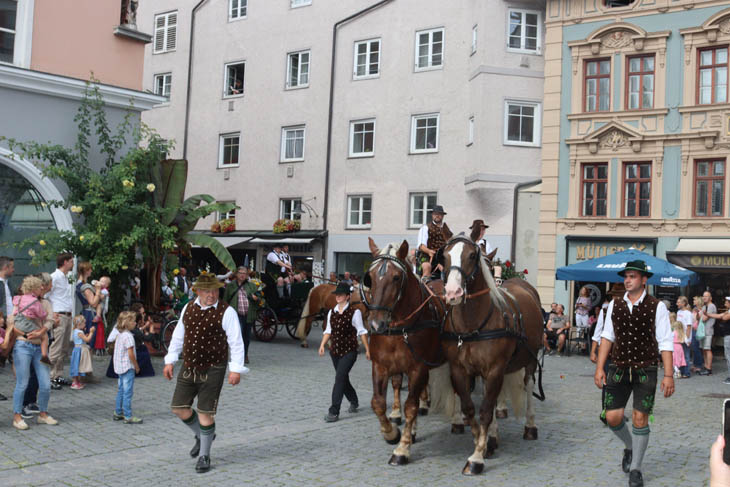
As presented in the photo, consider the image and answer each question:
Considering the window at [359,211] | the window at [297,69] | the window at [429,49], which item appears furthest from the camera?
the window at [297,69]

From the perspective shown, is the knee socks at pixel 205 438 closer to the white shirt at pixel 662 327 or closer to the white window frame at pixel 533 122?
the white shirt at pixel 662 327

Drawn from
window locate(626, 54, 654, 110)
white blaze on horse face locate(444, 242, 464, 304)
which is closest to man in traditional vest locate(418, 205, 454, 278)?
white blaze on horse face locate(444, 242, 464, 304)

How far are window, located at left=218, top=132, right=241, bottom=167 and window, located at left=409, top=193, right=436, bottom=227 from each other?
919cm

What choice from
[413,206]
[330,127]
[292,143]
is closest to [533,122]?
[413,206]

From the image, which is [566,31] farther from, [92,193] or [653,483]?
[653,483]

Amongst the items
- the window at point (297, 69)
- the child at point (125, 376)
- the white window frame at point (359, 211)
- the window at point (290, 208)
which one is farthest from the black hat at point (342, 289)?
the window at point (297, 69)

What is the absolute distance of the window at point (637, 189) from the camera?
73.0 ft

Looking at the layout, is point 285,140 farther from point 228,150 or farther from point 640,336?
point 640,336

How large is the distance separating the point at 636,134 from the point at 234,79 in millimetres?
17905

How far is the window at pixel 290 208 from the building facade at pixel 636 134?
34.8ft

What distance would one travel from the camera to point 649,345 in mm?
6324

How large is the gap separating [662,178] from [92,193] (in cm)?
1629

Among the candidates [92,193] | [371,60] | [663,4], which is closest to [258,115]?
[371,60]

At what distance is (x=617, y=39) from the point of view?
22.6 m
